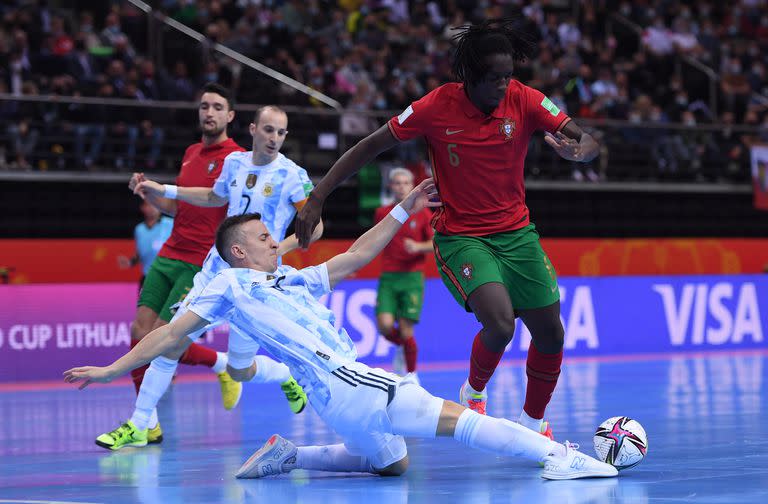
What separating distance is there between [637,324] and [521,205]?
35.2ft

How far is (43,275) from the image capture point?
15.7 meters

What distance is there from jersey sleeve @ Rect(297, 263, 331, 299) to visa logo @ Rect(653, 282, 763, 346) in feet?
39.1

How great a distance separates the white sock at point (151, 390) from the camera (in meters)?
8.02

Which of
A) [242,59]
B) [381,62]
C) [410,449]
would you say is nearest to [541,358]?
[410,449]

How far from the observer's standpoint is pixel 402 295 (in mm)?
13039

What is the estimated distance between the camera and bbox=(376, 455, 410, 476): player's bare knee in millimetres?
6125

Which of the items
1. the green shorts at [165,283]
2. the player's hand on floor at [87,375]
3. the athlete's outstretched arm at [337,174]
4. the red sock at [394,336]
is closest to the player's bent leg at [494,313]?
the athlete's outstretched arm at [337,174]

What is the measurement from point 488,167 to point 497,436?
1.76m

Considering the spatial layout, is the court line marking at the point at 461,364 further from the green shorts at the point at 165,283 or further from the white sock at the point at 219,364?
the green shorts at the point at 165,283

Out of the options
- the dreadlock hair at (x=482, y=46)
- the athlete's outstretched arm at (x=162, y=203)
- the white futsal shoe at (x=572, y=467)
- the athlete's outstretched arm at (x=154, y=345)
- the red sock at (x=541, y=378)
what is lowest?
the white futsal shoe at (x=572, y=467)

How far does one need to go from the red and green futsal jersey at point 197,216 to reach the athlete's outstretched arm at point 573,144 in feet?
10.2

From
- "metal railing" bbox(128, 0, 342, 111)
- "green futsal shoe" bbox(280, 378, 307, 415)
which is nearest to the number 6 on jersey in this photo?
"green futsal shoe" bbox(280, 378, 307, 415)

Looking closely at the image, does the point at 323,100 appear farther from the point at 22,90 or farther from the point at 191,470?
the point at 191,470

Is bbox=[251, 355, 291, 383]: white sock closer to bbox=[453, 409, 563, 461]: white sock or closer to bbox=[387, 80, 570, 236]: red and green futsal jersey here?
bbox=[387, 80, 570, 236]: red and green futsal jersey
